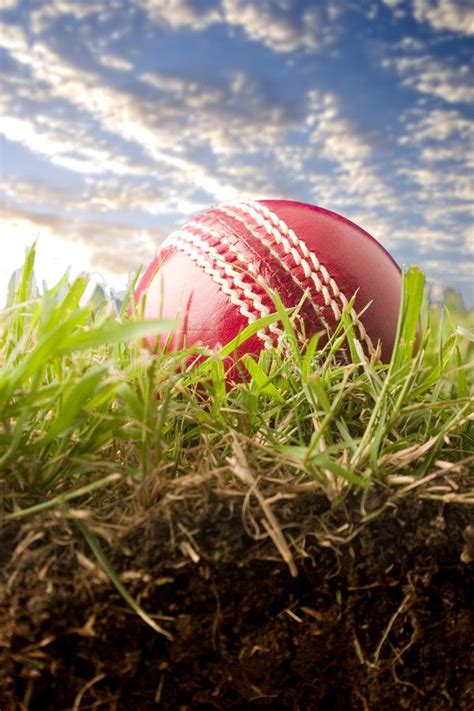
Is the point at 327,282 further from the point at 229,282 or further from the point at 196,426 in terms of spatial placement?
the point at 196,426

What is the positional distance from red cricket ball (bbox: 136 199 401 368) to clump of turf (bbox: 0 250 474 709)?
17.3 inches

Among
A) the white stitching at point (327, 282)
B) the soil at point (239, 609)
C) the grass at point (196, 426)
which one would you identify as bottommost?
the soil at point (239, 609)

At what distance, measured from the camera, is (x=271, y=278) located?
2.06 meters

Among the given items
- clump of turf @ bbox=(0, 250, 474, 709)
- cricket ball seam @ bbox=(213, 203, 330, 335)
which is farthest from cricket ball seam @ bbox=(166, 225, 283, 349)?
clump of turf @ bbox=(0, 250, 474, 709)

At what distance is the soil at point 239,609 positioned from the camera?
4.31 ft

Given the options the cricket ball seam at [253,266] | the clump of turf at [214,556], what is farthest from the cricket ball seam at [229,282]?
the clump of turf at [214,556]

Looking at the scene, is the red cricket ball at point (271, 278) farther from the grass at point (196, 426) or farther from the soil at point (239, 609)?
the soil at point (239, 609)

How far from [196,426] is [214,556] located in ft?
1.59

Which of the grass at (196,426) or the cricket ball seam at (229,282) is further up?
the cricket ball seam at (229,282)

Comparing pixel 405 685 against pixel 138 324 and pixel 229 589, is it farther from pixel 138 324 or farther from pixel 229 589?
pixel 138 324

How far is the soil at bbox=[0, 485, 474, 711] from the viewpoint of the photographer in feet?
4.31

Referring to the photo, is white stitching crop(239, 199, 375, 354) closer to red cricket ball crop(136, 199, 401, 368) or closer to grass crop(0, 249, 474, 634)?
red cricket ball crop(136, 199, 401, 368)

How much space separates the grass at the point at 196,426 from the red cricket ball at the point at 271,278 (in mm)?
217

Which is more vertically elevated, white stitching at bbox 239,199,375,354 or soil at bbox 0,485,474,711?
white stitching at bbox 239,199,375,354
